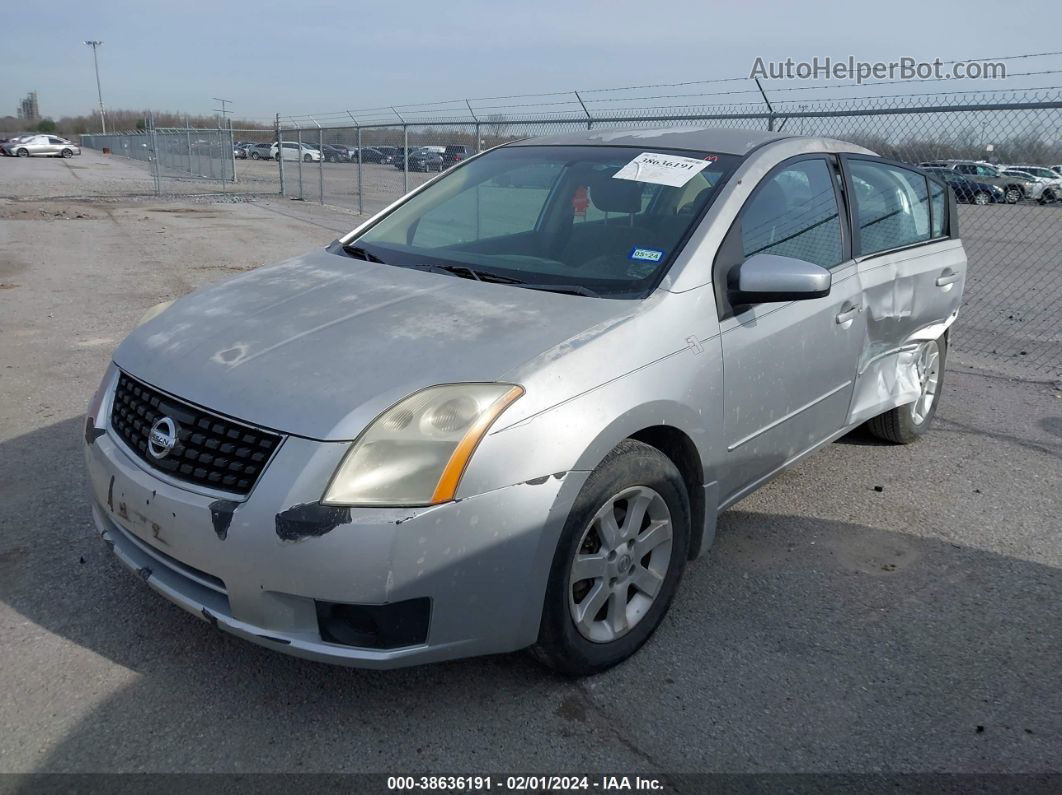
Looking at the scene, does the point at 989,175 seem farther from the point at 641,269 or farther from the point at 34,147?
the point at 34,147

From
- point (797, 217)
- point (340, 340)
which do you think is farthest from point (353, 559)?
point (797, 217)

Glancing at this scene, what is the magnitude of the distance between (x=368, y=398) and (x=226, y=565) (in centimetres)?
59

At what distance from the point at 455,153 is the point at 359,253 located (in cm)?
1219

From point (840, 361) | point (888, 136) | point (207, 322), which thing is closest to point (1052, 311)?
point (888, 136)

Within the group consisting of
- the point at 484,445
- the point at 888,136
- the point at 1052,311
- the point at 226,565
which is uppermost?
the point at 888,136

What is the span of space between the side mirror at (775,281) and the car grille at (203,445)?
5.54ft

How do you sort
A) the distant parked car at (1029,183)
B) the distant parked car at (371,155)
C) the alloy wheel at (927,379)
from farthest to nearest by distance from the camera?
1. the distant parked car at (371,155)
2. the distant parked car at (1029,183)
3. the alloy wheel at (927,379)

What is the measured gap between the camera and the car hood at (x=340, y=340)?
2447 mm

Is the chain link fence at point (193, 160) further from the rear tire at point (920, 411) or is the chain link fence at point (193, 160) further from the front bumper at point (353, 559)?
the front bumper at point (353, 559)

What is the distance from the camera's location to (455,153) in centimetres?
1541

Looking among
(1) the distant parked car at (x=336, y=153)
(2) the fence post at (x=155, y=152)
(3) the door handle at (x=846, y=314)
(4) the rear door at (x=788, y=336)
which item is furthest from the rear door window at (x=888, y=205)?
(2) the fence post at (x=155, y=152)

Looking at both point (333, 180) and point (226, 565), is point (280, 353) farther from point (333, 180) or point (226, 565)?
point (333, 180)

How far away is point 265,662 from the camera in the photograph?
283cm

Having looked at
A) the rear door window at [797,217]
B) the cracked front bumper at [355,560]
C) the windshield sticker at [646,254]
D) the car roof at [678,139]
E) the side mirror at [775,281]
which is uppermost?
the car roof at [678,139]
